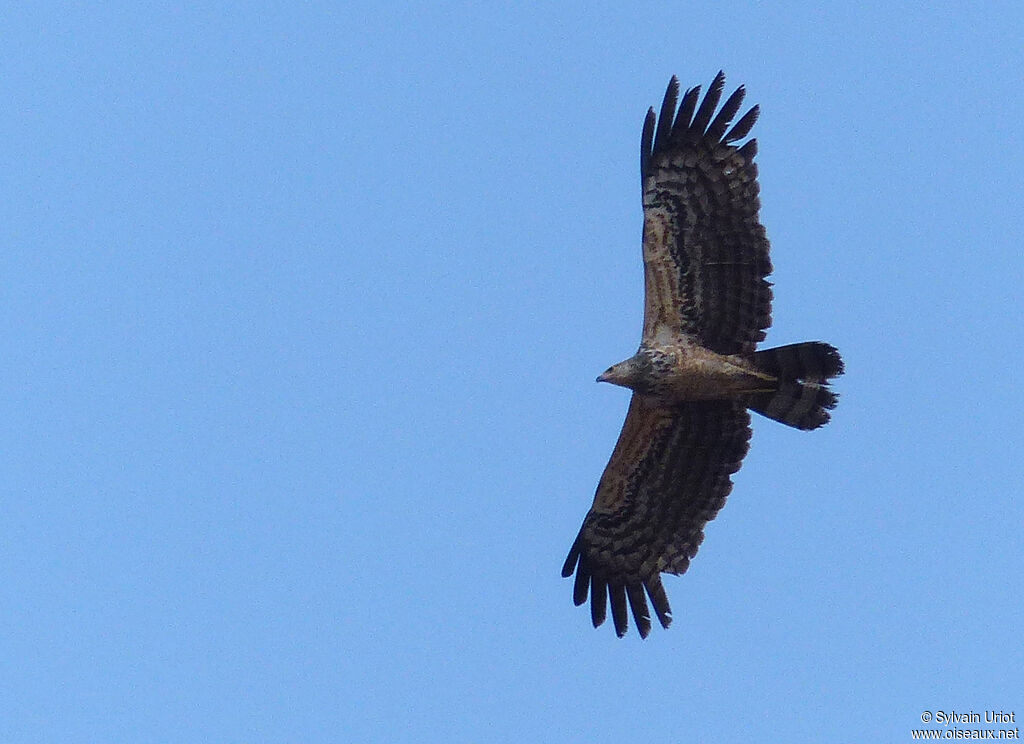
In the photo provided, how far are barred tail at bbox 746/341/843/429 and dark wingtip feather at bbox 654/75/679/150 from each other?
2.42 meters

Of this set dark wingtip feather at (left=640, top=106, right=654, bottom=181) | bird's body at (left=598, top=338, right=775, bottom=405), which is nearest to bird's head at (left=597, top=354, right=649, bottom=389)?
bird's body at (left=598, top=338, right=775, bottom=405)

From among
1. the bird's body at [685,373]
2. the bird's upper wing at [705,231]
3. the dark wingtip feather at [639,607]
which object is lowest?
the dark wingtip feather at [639,607]

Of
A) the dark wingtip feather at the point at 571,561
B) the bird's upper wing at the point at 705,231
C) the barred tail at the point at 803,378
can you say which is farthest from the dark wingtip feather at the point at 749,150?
the dark wingtip feather at the point at 571,561

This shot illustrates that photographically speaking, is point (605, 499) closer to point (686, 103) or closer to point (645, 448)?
point (645, 448)

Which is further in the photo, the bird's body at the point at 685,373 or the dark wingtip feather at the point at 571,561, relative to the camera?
the dark wingtip feather at the point at 571,561

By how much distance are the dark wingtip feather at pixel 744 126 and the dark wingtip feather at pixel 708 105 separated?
271 millimetres

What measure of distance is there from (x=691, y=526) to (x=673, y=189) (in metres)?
3.63

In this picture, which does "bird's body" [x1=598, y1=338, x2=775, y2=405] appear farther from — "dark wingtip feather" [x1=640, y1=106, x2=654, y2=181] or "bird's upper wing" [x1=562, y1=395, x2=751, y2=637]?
"dark wingtip feather" [x1=640, y1=106, x2=654, y2=181]

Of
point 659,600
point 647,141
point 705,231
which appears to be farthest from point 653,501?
point 647,141

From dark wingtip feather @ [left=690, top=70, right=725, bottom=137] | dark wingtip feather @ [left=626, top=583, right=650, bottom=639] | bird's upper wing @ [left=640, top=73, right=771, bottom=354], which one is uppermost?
dark wingtip feather @ [left=690, top=70, right=725, bottom=137]

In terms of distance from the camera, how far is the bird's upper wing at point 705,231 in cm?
1373

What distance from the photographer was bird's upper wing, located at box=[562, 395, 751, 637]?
1435 centimetres

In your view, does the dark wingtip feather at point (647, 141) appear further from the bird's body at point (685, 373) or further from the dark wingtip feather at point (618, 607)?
the dark wingtip feather at point (618, 607)

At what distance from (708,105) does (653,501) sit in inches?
168
